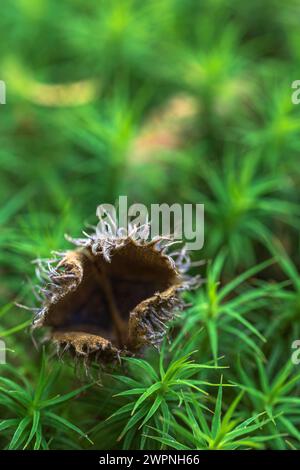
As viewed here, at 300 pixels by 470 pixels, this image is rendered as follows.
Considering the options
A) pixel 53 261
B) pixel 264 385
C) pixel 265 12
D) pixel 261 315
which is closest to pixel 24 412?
pixel 53 261

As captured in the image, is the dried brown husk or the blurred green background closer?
the dried brown husk

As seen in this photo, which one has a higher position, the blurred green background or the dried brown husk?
the blurred green background

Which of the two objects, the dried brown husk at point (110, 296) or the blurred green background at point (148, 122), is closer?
the dried brown husk at point (110, 296)

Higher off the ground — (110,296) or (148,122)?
(148,122)

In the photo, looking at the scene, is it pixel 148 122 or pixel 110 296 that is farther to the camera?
pixel 148 122
